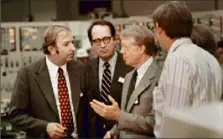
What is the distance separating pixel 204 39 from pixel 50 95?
3.99 ft

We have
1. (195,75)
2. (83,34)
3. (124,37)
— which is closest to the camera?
(195,75)

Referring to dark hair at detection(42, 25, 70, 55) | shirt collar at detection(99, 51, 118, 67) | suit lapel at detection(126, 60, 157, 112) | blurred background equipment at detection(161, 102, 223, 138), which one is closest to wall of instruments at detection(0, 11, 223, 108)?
shirt collar at detection(99, 51, 118, 67)

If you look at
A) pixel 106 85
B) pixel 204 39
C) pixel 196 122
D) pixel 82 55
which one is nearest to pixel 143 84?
pixel 204 39

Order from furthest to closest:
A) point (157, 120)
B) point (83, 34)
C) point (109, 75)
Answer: point (83, 34) → point (109, 75) → point (157, 120)

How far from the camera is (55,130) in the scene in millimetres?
2996

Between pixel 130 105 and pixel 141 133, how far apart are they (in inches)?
6.7

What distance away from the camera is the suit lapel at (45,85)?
3.10m

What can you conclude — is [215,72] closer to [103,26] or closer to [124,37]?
[124,37]

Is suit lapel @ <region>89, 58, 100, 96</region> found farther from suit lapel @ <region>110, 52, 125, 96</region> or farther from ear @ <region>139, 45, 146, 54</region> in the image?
ear @ <region>139, 45, 146, 54</region>

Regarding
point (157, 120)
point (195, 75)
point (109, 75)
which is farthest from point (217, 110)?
point (109, 75)

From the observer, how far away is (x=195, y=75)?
6.40ft

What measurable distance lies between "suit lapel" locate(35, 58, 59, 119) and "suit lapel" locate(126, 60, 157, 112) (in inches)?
26.9

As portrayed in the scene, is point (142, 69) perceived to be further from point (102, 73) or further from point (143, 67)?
point (102, 73)

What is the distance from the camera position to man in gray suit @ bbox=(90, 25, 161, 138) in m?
2.50
